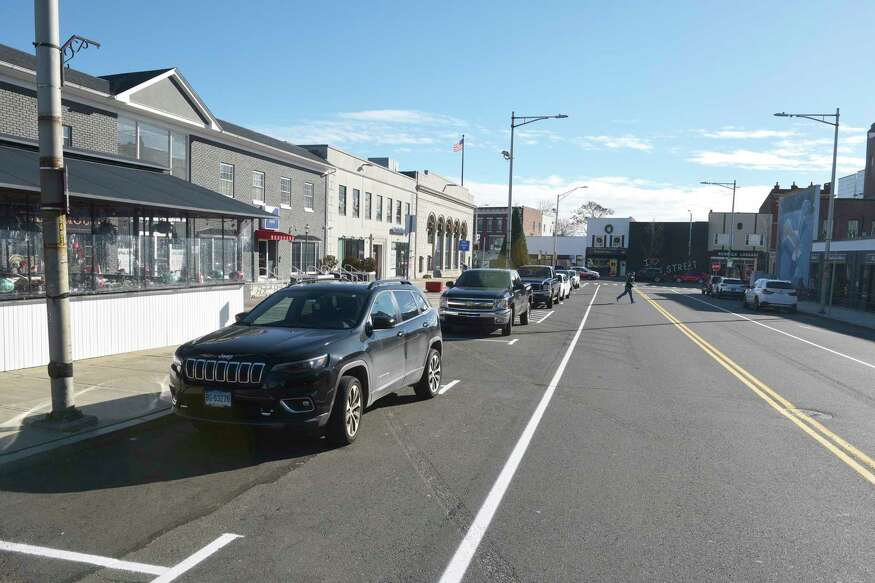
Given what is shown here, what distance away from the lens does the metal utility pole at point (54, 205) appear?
695 centimetres

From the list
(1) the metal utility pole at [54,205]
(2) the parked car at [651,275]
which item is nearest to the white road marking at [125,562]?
(1) the metal utility pole at [54,205]

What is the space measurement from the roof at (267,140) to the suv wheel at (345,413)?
904 inches

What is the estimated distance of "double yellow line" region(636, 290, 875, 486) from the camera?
6.90 metres

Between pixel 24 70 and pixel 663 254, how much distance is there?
275 feet

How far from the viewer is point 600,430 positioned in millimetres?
8031

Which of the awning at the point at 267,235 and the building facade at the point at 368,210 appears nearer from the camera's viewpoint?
the awning at the point at 267,235

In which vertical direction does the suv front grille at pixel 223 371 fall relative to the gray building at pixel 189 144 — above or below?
below

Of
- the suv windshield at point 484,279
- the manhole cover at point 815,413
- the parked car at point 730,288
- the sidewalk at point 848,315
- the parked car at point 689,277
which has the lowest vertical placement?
the parked car at point 689,277

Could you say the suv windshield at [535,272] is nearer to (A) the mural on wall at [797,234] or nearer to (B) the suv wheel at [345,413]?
(A) the mural on wall at [797,234]

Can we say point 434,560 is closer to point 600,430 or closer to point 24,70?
point 600,430

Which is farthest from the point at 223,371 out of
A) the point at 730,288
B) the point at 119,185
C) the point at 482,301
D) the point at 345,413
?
the point at 730,288

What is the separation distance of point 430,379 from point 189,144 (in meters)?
19.3

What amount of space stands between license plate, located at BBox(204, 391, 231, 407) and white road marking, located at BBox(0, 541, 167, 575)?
210 centimetres

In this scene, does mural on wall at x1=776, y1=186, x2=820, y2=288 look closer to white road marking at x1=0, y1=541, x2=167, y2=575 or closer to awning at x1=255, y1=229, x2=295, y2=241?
awning at x1=255, y1=229, x2=295, y2=241
